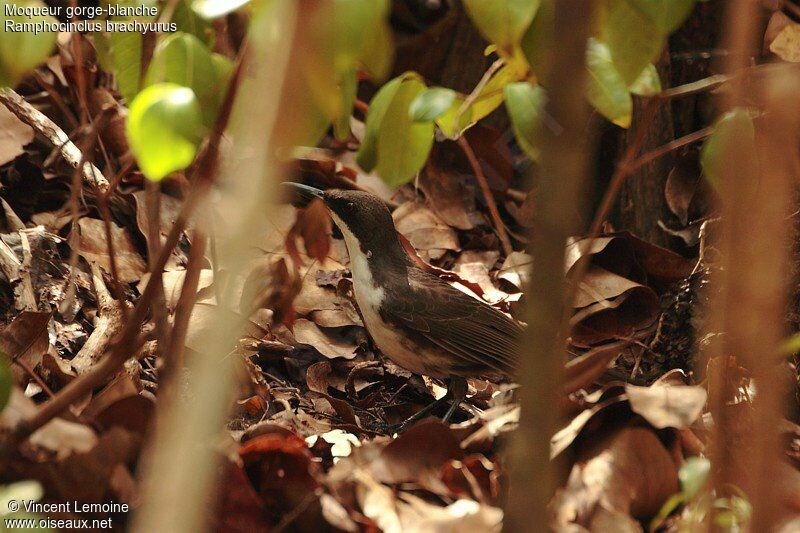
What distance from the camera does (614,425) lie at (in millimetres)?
2633

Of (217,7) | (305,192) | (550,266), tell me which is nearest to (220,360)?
(550,266)

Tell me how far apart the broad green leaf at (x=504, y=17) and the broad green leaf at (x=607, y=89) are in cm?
33

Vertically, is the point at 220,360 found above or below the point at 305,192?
above

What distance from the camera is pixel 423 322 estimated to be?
4379 millimetres

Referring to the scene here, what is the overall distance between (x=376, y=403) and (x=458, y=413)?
451 millimetres

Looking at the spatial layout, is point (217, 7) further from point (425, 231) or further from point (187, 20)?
point (425, 231)

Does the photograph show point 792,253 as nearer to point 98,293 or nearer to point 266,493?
point 266,493

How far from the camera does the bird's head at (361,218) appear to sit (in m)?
4.62

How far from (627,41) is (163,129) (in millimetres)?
949

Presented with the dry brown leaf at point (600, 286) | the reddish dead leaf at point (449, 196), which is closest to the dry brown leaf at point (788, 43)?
the dry brown leaf at point (600, 286)

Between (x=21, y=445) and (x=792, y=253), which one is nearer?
(x=21, y=445)

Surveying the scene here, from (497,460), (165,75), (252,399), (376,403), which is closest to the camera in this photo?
(165,75)

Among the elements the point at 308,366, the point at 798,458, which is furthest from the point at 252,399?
the point at 798,458

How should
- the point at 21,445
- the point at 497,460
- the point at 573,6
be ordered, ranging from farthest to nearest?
the point at 497,460, the point at 21,445, the point at 573,6
